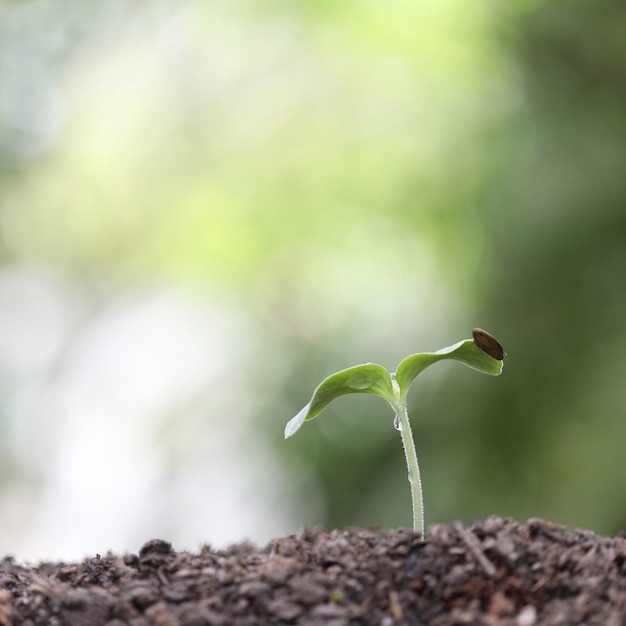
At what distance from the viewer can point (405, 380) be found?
86 cm

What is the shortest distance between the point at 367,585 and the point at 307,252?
12.4 ft

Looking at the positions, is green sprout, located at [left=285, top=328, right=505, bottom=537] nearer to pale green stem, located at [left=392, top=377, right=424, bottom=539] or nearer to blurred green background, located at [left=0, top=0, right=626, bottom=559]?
pale green stem, located at [left=392, top=377, right=424, bottom=539]

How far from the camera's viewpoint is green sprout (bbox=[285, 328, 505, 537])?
809mm

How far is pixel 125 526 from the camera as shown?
4348 millimetres

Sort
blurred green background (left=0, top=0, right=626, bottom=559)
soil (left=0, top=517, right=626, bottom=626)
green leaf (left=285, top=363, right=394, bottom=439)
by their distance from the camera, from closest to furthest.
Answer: soil (left=0, top=517, right=626, bottom=626)
green leaf (left=285, top=363, right=394, bottom=439)
blurred green background (left=0, top=0, right=626, bottom=559)

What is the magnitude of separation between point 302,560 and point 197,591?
114 mm

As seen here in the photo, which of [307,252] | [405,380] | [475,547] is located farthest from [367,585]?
[307,252]

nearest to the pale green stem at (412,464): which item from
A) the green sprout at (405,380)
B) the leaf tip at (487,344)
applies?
the green sprout at (405,380)

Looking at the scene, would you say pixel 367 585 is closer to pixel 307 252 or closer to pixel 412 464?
pixel 412 464

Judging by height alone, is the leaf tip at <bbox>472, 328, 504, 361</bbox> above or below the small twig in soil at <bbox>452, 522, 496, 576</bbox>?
above

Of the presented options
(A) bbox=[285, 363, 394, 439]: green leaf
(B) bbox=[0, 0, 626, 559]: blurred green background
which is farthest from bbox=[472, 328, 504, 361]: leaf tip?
(B) bbox=[0, 0, 626, 559]: blurred green background

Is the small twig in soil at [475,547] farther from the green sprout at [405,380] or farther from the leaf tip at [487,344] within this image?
the leaf tip at [487,344]

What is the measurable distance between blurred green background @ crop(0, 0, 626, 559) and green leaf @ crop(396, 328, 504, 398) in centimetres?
218

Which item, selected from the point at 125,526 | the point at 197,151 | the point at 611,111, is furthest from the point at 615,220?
the point at 125,526
